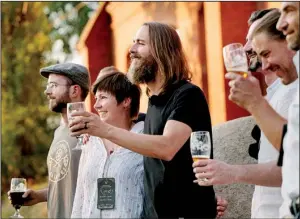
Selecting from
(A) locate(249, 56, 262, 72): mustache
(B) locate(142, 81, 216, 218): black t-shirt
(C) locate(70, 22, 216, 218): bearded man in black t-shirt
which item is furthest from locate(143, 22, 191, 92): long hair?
(A) locate(249, 56, 262, 72): mustache

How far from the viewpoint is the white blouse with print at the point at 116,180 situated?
5.38 m

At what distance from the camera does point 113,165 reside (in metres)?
5.50

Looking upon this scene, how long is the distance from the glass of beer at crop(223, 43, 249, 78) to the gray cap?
8.64 feet

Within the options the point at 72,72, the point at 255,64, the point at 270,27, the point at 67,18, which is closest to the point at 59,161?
the point at 72,72

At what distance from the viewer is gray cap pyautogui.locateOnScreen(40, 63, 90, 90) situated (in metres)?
6.62

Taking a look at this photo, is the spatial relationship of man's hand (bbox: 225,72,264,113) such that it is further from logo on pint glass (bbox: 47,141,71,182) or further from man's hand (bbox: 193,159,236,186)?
logo on pint glass (bbox: 47,141,71,182)

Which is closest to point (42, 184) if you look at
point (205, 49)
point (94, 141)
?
point (205, 49)

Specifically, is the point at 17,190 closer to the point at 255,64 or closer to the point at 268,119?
the point at 255,64

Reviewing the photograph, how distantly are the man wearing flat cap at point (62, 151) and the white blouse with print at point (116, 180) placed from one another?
514mm

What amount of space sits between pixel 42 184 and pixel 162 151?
2179 cm

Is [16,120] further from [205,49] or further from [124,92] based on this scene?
[124,92]

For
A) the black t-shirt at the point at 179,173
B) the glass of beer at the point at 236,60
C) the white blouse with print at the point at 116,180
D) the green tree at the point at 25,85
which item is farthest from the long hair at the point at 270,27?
the green tree at the point at 25,85

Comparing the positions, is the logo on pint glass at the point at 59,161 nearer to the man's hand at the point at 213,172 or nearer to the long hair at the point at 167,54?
the long hair at the point at 167,54

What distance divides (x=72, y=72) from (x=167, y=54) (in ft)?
4.78
